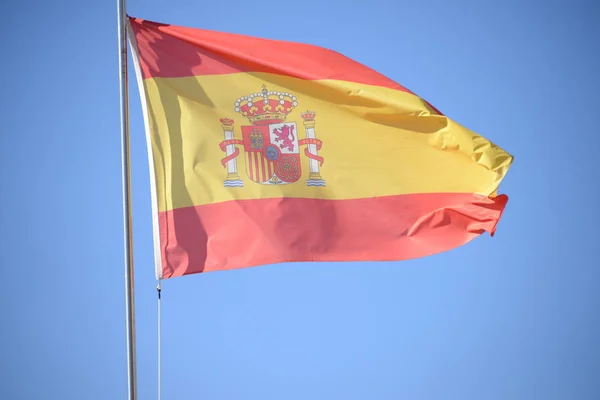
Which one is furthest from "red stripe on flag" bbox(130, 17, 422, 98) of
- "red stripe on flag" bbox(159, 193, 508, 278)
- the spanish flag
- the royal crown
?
"red stripe on flag" bbox(159, 193, 508, 278)

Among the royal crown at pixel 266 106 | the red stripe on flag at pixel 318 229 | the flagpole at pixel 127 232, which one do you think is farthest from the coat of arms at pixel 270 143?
the flagpole at pixel 127 232

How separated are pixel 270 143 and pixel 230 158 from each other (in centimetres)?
48

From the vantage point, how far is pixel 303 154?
31.6 ft

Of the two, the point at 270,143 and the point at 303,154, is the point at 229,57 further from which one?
the point at 303,154

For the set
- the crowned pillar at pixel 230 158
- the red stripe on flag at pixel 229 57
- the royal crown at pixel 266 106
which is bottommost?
the crowned pillar at pixel 230 158

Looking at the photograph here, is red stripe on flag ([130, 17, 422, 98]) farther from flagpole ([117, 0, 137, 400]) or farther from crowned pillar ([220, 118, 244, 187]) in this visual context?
flagpole ([117, 0, 137, 400])

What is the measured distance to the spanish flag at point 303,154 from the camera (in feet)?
30.3

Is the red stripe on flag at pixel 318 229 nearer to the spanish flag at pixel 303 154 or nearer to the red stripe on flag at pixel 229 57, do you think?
the spanish flag at pixel 303 154

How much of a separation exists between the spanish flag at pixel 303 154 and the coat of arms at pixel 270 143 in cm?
1

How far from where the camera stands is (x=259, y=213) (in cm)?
932

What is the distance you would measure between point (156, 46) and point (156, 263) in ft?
7.94

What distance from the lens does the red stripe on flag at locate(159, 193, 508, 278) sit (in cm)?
898

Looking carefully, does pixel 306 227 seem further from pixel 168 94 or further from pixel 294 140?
→ pixel 168 94

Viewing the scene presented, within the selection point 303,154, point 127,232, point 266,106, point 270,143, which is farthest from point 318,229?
point 127,232
